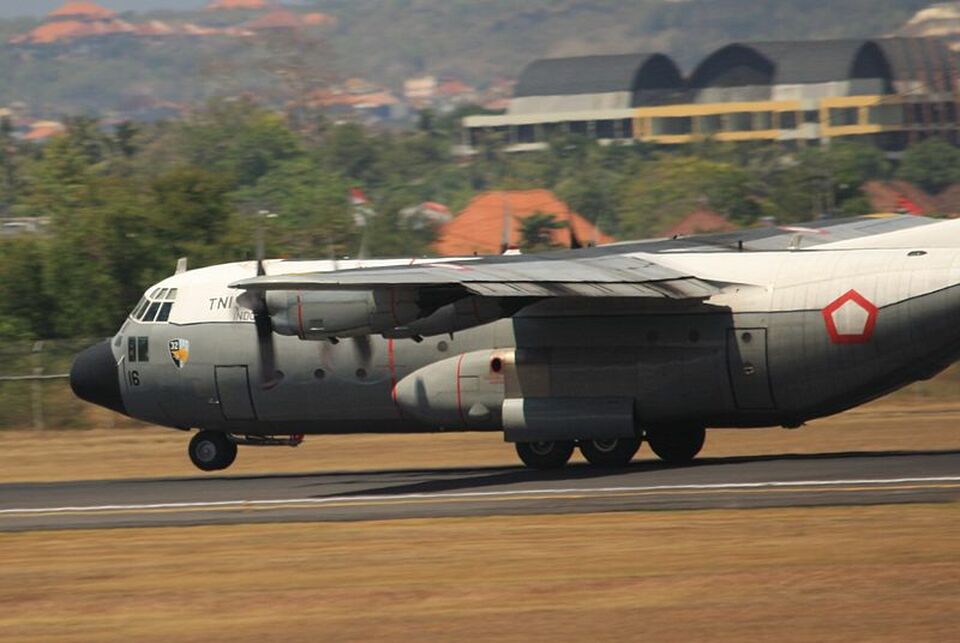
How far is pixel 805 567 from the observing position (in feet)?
56.3

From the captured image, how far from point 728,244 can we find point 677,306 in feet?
10.2

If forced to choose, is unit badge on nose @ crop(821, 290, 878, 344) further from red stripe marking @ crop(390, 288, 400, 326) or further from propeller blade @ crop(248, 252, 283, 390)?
propeller blade @ crop(248, 252, 283, 390)

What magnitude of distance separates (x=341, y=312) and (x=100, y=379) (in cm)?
657

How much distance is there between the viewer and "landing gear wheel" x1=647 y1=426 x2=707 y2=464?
26.8 meters

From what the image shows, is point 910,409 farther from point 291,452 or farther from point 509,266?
point 509,266

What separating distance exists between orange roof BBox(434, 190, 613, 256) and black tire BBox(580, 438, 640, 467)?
53.7 m

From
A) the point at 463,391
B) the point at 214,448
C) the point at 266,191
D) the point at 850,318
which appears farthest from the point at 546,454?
the point at 266,191

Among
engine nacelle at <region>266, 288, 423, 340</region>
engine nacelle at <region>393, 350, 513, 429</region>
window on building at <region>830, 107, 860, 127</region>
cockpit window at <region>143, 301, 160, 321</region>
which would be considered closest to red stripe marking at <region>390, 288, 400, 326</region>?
engine nacelle at <region>266, 288, 423, 340</region>

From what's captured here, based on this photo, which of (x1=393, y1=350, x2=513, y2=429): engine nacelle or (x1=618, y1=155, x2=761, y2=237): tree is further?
(x1=618, y1=155, x2=761, y2=237): tree

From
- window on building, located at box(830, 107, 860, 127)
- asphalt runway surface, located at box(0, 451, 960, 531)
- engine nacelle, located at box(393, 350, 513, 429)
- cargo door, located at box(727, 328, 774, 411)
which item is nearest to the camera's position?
asphalt runway surface, located at box(0, 451, 960, 531)

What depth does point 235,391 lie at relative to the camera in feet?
90.6

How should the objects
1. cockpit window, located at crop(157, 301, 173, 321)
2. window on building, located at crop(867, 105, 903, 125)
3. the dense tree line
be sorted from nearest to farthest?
1. cockpit window, located at crop(157, 301, 173, 321)
2. the dense tree line
3. window on building, located at crop(867, 105, 903, 125)

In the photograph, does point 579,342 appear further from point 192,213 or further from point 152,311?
point 192,213

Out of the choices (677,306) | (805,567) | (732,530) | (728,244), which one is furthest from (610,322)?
(805,567)
